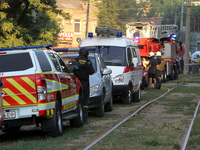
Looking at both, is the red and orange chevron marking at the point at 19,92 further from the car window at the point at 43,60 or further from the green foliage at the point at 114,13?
the green foliage at the point at 114,13

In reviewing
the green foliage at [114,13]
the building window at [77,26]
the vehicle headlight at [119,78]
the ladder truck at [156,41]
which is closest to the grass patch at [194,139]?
the vehicle headlight at [119,78]

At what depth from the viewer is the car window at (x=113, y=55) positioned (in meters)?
18.4

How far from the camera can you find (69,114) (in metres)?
11.7

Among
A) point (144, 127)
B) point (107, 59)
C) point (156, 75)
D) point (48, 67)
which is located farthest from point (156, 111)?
point (156, 75)

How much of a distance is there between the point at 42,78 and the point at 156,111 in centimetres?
727

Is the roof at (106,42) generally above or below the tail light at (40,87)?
above

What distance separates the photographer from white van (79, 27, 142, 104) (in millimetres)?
18219

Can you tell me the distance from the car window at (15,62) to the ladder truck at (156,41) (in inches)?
734

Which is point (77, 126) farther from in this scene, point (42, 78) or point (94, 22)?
point (94, 22)

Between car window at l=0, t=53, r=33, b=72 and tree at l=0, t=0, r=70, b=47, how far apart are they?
45.0 feet

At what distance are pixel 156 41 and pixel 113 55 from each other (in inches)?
652

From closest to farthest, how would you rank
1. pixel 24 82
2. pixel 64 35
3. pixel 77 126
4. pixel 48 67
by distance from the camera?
1. pixel 24 82
2. pixel 48 67
3. pixel 77 126
4. pixel 64 35

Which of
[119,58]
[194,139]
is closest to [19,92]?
[194,139]

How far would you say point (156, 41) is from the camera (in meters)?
34.9
